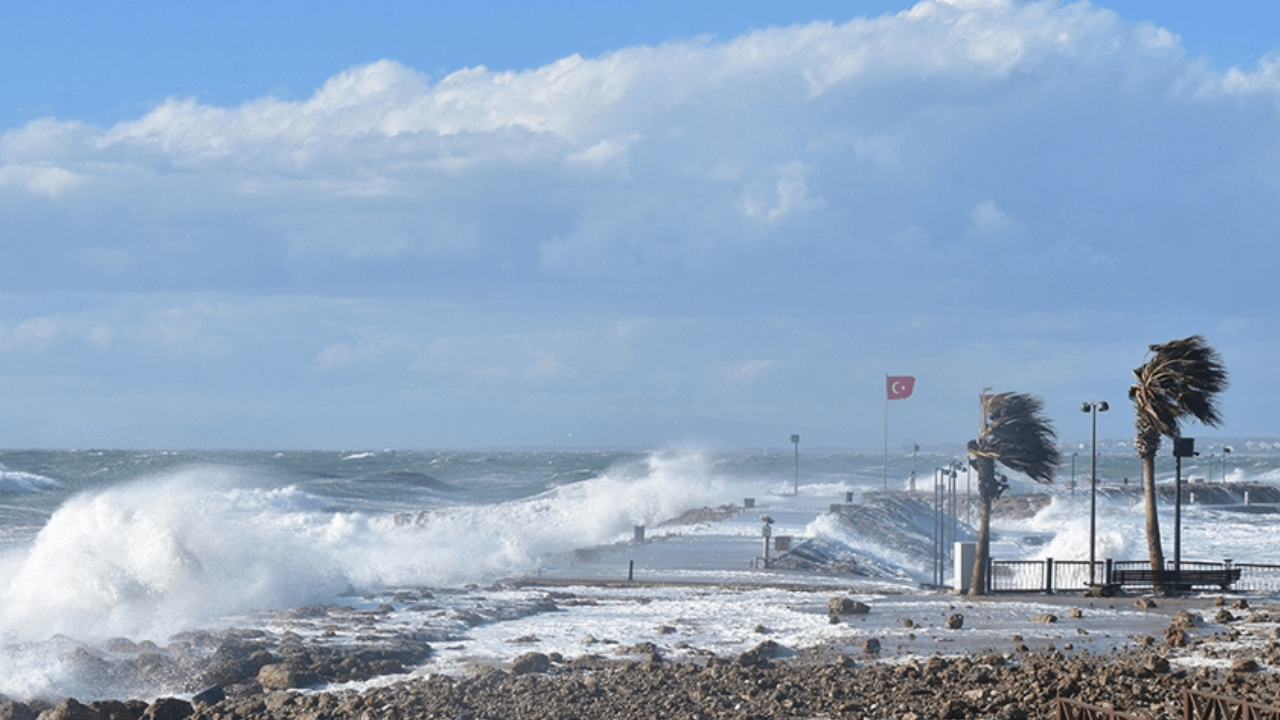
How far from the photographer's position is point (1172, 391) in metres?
30.9

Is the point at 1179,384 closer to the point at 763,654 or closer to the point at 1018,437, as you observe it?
the point at 1018,437

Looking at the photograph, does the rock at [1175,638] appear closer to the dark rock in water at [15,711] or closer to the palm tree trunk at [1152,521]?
the palm tree trunk at [1152,521]

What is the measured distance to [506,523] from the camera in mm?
62094

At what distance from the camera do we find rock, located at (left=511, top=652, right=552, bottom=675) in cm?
1981

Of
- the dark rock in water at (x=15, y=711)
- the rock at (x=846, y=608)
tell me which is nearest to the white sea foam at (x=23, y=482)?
the rock at (x=846, y=608)

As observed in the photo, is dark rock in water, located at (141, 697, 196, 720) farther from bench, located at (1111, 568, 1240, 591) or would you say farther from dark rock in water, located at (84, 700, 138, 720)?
bench, located at (1111, 568, 1240, 591)

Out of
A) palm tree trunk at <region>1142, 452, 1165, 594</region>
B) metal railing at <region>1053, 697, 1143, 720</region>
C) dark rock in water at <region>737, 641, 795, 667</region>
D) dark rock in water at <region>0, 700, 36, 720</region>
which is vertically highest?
palm tree trunk at <region>1142, 452, 1165, 594</region>

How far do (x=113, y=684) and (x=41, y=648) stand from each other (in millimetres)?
2754

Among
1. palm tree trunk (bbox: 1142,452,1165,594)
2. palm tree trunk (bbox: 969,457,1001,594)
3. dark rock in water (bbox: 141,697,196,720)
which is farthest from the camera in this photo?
palm tree trunk (bbox: 1142,452,1165,594)

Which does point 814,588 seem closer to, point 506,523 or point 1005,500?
point 506,523

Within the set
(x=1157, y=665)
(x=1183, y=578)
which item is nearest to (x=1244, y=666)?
(x=1157, y=665)

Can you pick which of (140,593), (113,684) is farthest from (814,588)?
(113,684)

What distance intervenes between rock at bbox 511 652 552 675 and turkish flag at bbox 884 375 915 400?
164ft

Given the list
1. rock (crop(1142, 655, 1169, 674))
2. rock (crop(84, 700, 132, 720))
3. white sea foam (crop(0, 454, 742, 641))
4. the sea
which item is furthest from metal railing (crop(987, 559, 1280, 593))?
rock (crop(84, 700, 132, 720))
